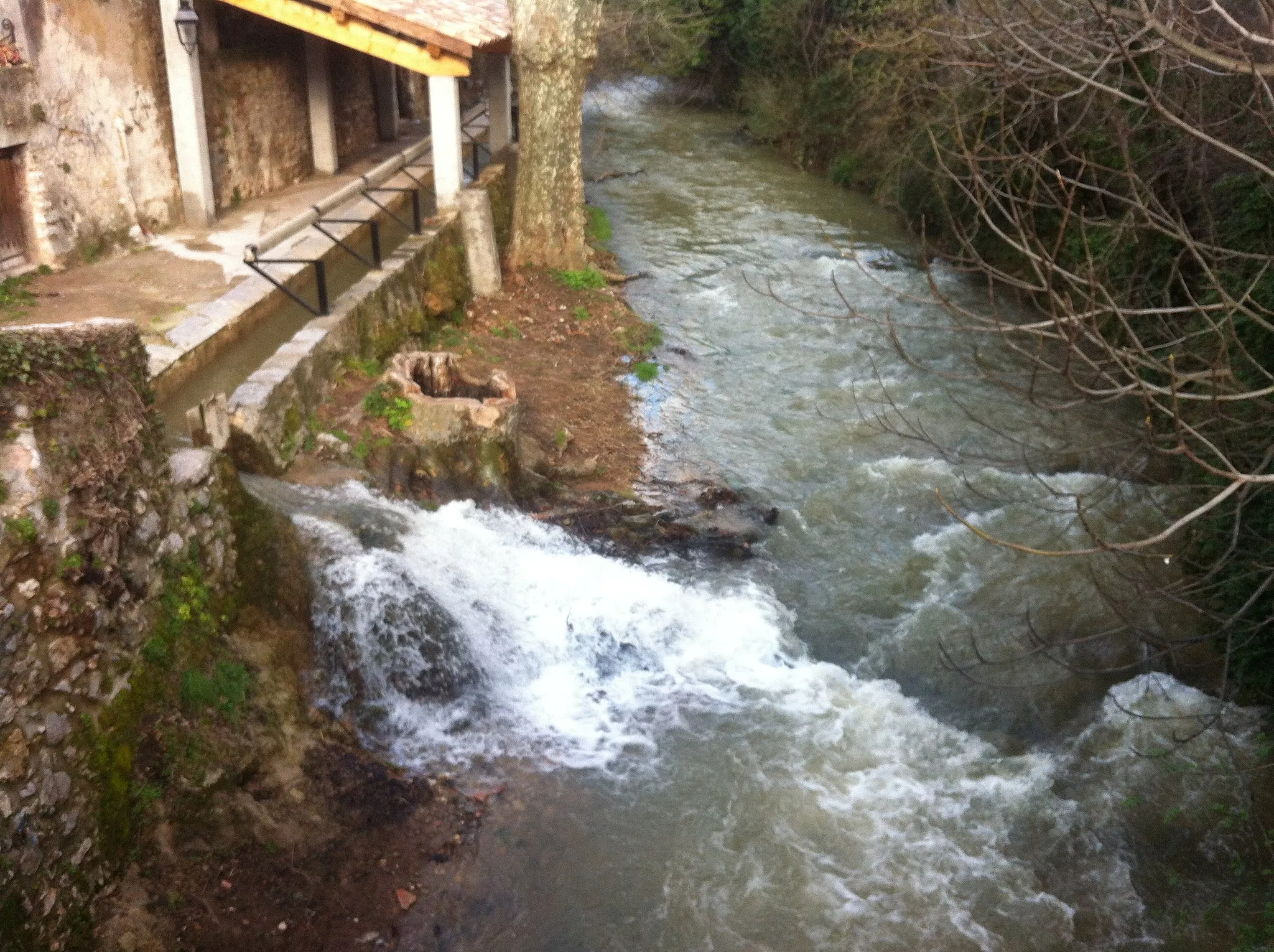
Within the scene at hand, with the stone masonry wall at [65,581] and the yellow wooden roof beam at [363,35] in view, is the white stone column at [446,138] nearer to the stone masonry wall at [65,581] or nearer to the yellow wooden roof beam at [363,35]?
the yellow wooden roof beam at [363,35]

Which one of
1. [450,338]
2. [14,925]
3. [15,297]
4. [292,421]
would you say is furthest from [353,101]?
[14,925]

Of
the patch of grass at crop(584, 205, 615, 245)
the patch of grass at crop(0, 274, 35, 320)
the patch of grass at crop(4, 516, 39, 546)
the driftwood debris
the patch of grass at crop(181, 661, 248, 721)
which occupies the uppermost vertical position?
the patch of grass at crop(4, 516, 39, 546)

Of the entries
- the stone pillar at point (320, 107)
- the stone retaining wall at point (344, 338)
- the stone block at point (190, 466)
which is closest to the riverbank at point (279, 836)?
the stone block at point (190, 466)

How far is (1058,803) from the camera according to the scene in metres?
6.65

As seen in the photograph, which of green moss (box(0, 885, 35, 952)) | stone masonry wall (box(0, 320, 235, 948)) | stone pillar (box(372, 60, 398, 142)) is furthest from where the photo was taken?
stone pillar (box(372, 60, 398, 142))

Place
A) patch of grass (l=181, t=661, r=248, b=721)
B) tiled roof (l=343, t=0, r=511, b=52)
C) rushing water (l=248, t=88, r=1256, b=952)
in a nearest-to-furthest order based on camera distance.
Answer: patch of grass (l=181, t=661, r=248, b=721) → rushing water (l=248, t=88, r=1256, b=952) → tiled roof (l=343, t=0, r=511, b=52)

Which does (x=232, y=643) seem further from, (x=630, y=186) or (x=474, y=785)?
(x=630, y=186)

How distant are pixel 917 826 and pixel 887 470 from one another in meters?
4.55

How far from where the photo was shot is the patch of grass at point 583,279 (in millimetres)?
13844

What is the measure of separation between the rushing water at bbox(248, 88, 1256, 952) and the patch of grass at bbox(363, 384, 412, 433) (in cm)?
86

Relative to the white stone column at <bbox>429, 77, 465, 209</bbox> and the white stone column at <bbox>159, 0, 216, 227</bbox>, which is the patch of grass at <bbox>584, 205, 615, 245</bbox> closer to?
the white stone column at <bbox>429, 77, 465, 209</bbox>

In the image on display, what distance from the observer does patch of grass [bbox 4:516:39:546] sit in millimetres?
4543

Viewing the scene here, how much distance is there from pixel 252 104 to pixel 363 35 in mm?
2776

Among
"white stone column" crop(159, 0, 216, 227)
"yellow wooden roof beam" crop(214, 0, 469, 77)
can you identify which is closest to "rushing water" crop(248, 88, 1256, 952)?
"yellow wooden roof beam" crop(214, 0, 469, 77)
